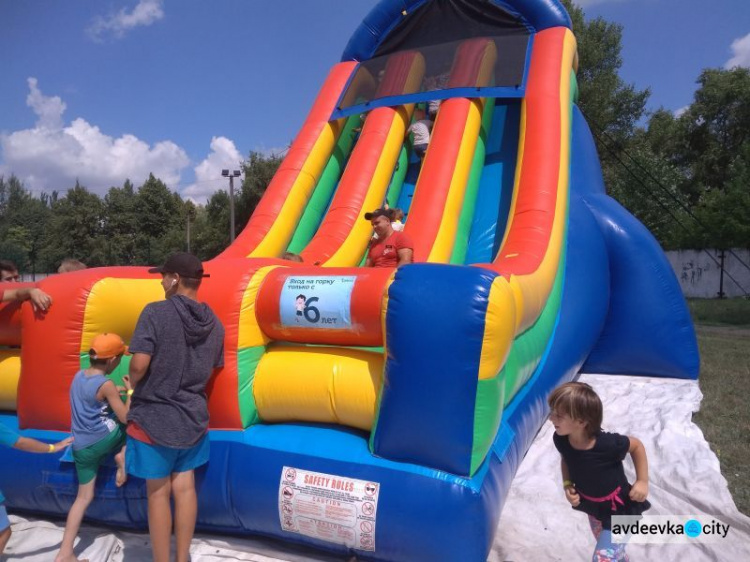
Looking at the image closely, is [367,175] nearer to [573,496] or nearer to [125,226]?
[573,496]

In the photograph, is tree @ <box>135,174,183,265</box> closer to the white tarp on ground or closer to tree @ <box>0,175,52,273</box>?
tree @ <box>0,175,52,273</box>

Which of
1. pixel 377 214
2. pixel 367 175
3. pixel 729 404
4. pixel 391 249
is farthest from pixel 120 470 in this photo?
pixel 729 404

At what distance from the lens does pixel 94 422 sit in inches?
86.1

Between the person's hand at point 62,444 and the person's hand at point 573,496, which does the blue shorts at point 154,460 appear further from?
the person's hand at point 573,496

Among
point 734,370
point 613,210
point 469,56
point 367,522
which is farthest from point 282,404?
point 734,370

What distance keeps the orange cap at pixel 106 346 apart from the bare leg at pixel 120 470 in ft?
1.32

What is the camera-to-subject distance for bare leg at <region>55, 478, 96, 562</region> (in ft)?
6.95

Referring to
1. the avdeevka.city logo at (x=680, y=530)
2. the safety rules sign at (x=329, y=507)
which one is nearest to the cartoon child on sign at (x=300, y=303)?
the safety rules sign at (x=329, y=507)

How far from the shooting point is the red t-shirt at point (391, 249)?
3.29 m

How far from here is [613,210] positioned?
14.4 feet

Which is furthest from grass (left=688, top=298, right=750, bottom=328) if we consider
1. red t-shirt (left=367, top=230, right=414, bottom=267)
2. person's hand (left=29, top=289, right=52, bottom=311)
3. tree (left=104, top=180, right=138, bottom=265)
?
tree (left=104, top=180, right=138, bottom=265)

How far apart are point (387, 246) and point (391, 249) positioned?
38 millimetres

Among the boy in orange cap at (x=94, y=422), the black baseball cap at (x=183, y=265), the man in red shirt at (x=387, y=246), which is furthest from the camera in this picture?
the man in red shirt at (x=387, y=246)

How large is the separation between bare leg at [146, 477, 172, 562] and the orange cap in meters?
0.55
